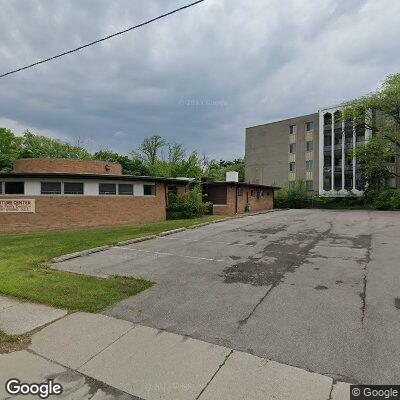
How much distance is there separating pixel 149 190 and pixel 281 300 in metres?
16.5

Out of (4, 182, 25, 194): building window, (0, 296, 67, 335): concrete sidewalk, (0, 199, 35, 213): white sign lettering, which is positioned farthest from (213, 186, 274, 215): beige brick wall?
(0, 296, 67, 335): concrete sidewalk

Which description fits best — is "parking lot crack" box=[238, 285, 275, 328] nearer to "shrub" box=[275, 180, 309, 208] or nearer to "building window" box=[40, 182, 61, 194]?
"building window" box=[40, 182, 61, 194]

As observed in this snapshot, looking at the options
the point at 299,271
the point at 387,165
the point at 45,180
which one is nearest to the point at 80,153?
the point at 45,180

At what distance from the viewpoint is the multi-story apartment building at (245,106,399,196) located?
46688 millimetres

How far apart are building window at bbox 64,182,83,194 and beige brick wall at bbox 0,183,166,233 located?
361 mm

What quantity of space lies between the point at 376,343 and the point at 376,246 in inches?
320

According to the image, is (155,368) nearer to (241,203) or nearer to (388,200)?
(241,203)

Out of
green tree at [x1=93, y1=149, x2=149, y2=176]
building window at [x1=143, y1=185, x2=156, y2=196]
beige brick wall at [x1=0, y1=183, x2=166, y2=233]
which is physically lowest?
beige brick wall at [x1=0, y1=183, x2=166, y2=233]

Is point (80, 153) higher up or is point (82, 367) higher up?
point (80, 153)

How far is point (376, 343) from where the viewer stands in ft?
12.9

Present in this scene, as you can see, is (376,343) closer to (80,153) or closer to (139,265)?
(139,265)

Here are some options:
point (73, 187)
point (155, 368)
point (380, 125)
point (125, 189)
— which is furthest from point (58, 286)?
point (380, 125)

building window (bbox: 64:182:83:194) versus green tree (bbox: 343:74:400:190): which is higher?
green tree (bbox: 343:74:400:190)

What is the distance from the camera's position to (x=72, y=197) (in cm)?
1767
